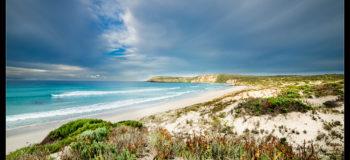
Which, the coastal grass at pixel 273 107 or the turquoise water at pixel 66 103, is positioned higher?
the coastal grass at pixel 273 107

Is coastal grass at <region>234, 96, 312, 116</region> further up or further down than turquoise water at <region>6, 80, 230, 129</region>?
further up

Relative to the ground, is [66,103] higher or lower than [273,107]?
lower

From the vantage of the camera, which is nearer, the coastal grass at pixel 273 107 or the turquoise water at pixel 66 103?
the coastal grass at pixel 273 107

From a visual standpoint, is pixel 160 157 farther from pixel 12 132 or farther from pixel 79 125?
pixel 12 132

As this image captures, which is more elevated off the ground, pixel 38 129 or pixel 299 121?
pixel 299 121

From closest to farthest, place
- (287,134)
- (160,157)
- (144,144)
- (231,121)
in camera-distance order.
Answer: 1. (160,157)
2. (144,144)
3. (287,134)
4. (231,121)

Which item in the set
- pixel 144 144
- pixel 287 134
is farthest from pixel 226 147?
pixel 287 134

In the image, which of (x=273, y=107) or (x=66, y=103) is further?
(x=66, y=103)

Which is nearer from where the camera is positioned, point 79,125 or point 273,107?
point 79,125

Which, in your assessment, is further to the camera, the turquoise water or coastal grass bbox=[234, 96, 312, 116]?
the turquoise water
